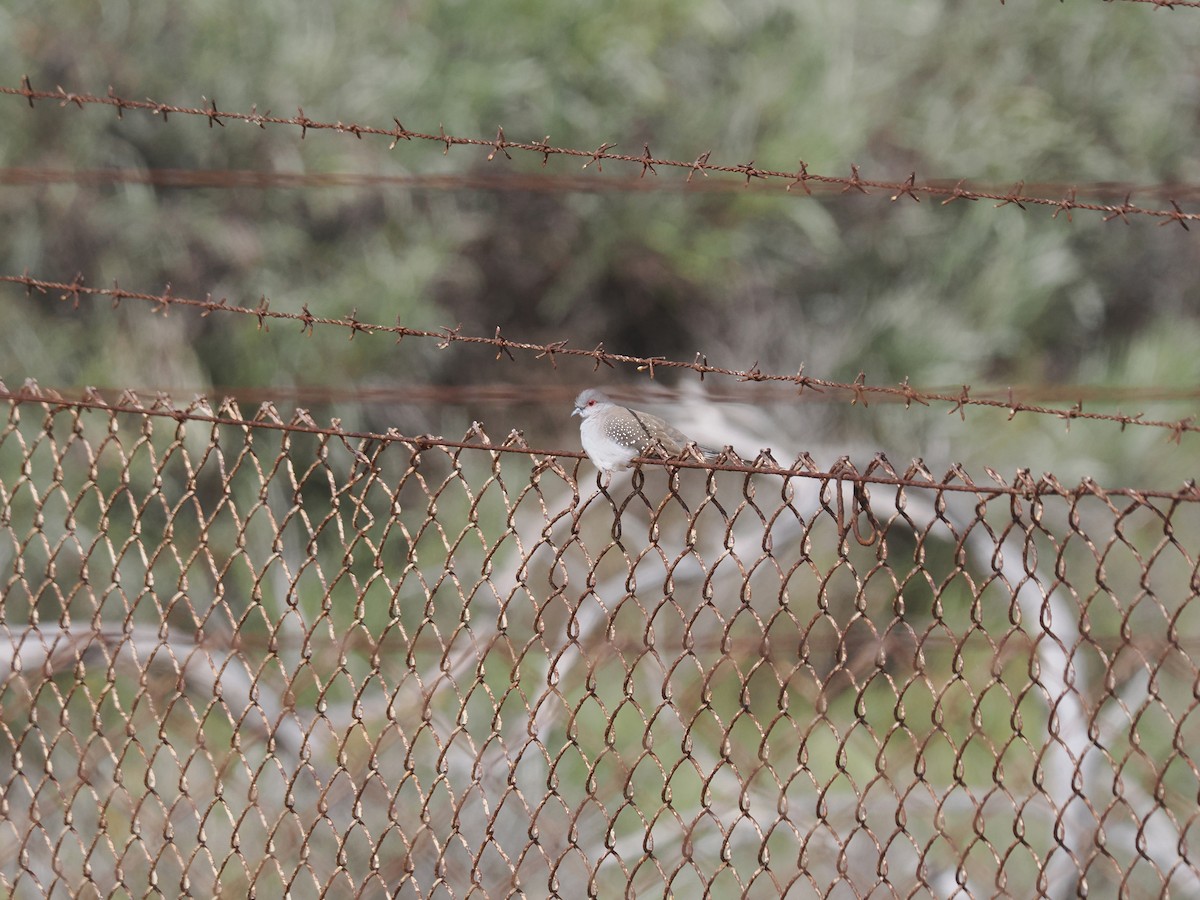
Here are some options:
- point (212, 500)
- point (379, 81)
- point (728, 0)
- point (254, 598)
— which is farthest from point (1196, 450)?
point (254, 598)

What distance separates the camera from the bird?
9.12ft

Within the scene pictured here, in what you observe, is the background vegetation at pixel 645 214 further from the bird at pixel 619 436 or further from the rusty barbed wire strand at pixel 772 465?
the rusty barbed wire strand at pixel 772 465

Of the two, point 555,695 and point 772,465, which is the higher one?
point 772,465

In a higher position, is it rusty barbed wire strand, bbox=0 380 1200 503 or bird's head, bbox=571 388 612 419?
bird's head, bbox=571 388 612 419

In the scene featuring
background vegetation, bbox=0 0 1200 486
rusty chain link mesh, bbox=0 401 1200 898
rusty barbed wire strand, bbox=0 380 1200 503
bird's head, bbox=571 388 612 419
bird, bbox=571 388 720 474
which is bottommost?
rusty chain link mesh, bbox=0 401 1200 898

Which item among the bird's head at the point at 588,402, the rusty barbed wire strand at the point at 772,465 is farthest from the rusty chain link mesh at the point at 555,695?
the bird's head at the point at 588,402

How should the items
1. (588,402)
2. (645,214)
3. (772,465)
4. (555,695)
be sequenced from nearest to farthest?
(772,465) < (588,402) < (555,695) < (645,214)

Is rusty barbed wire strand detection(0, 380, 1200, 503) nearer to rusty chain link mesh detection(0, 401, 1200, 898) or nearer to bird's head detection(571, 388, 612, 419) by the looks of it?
bird's head detection(571, 388, 612, 419)

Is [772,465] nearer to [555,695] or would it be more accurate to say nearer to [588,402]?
[588,402]

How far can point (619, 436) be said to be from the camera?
284 cm

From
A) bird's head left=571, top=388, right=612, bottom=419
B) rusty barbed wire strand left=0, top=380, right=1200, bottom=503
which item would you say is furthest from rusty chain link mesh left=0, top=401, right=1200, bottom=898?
bird's head left=571, top=388, right=612, bottom=419

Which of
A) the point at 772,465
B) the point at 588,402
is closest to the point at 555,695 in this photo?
the point at 588,402

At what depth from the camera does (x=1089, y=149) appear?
464 inches

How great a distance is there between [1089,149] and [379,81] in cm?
596
